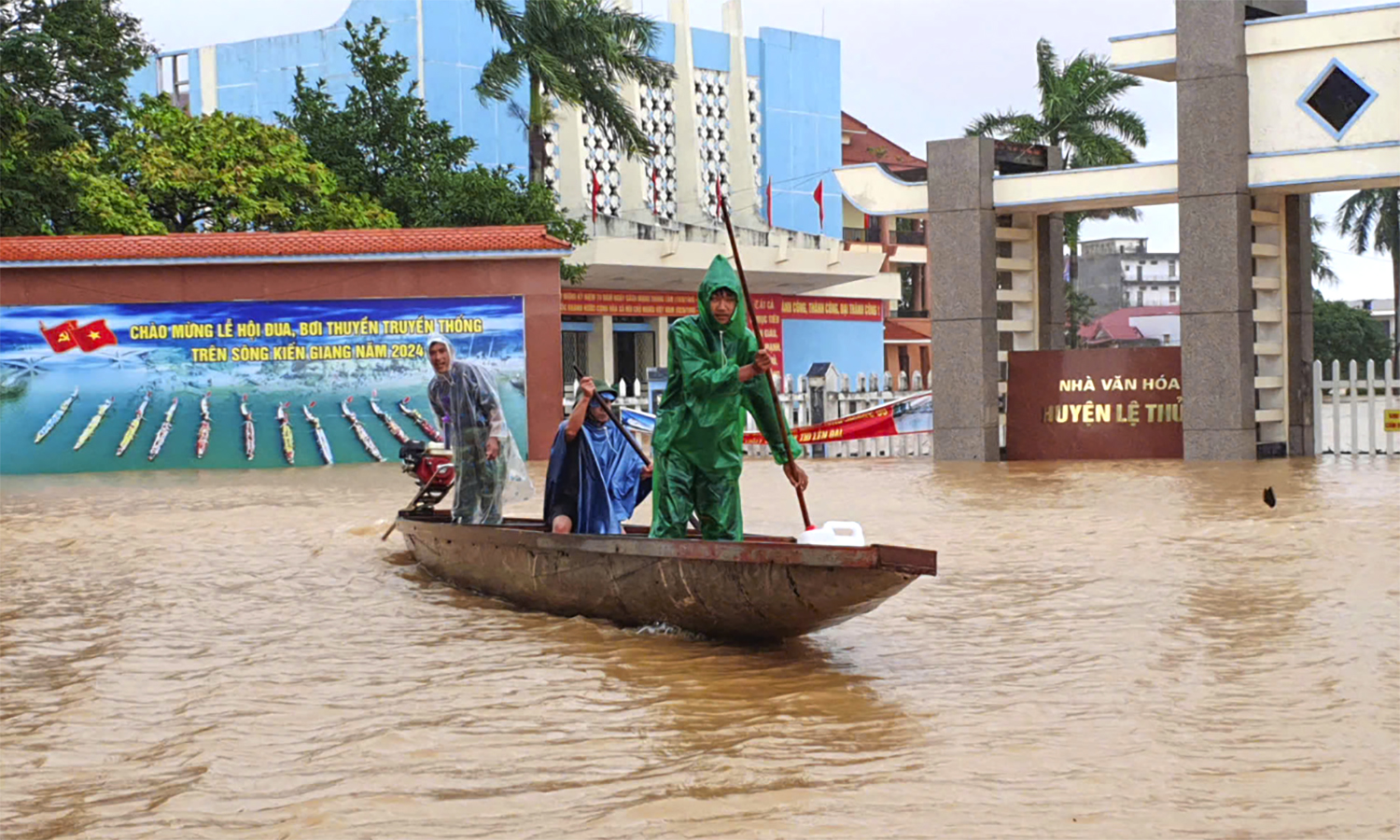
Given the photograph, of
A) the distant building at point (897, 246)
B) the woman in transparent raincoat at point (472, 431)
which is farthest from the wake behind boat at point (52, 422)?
the distant building at point (897, 246)

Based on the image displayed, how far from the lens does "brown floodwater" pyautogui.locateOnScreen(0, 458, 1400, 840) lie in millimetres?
5324

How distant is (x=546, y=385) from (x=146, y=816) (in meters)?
18.8

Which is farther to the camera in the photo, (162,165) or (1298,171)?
(162,165)

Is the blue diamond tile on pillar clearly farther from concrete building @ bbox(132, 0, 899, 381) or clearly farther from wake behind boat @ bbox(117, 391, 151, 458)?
concrete building @ bbox(132, 0, 899, 381)

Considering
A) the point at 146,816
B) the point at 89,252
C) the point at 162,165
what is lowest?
the point at 146,816

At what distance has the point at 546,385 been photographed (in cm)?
2414

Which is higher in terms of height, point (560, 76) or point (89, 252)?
point (560, 76)

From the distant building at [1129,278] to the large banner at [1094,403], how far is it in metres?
68.5

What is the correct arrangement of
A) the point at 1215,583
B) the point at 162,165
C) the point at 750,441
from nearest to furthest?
1. the point at 1215,583
2. the point at 750,441
3. the point at 162,165

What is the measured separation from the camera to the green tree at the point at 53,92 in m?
23.8

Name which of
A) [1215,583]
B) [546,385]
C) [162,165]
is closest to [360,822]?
[1215,583]

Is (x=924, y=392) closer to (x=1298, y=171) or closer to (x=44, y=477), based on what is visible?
(x=1298, y=171)

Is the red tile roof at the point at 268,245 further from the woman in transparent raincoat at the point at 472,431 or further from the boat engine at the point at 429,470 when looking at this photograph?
the woman in transparent raincoat at the point at 472,431

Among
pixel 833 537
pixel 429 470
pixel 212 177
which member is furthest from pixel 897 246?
pixel 833 537
